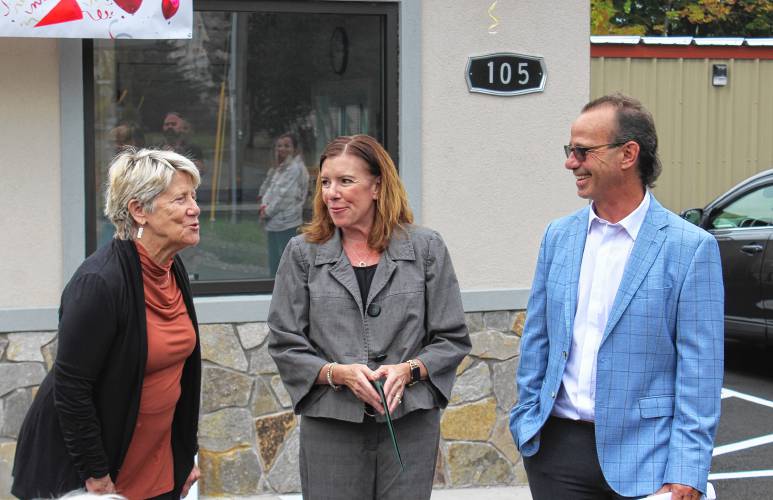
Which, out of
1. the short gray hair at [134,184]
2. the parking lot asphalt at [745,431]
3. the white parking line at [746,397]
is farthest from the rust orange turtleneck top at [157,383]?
the white parking line at [746,397]

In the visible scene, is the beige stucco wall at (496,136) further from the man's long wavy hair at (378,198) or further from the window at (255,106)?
the man's long wavy hair at (378,198)

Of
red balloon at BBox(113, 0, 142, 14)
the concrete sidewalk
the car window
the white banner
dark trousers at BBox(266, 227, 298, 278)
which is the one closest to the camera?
the white banner

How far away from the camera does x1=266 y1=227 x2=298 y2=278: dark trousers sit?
6.43 meters

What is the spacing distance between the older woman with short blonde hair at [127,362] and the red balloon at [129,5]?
7.71 feet

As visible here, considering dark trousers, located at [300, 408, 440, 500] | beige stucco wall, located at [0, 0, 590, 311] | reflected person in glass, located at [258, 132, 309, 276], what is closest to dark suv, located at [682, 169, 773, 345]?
beige stucco wall, located at [0, 0, 590, 311]

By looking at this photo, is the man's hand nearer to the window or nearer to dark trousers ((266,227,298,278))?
the window

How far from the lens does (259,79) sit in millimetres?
6395

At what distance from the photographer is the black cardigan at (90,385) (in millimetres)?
3408

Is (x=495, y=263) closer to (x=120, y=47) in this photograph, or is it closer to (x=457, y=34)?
(x=457, y=34)

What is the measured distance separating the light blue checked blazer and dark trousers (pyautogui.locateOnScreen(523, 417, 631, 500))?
84 mm

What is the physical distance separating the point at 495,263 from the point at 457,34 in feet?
4.46

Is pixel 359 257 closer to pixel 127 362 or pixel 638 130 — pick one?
pixel 127 362

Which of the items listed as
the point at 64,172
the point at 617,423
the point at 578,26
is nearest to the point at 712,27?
the point at 578,26

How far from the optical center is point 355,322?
12.5 ft
